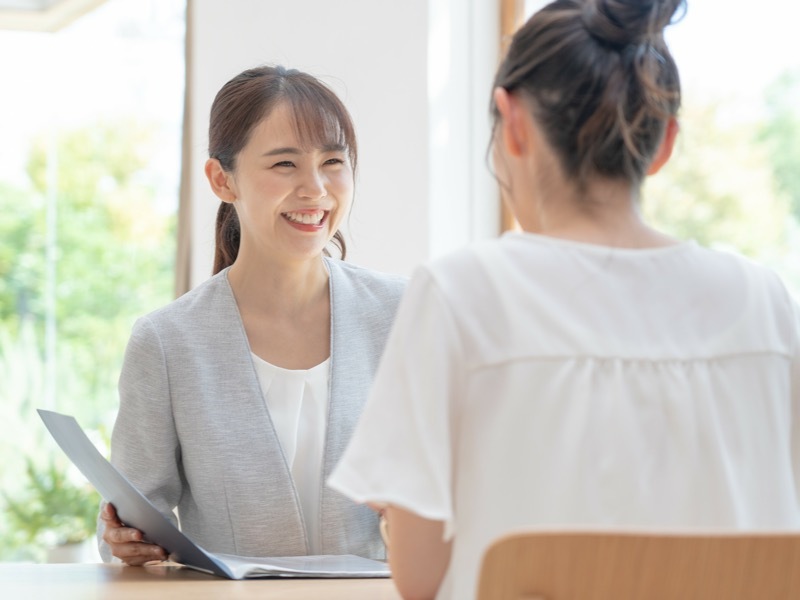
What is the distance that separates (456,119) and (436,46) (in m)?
0.26

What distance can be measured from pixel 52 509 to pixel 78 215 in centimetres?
127

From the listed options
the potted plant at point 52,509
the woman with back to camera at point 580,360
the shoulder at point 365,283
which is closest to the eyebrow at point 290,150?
the shoulder at point 365,283

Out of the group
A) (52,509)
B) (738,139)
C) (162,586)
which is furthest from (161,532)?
(52,509)

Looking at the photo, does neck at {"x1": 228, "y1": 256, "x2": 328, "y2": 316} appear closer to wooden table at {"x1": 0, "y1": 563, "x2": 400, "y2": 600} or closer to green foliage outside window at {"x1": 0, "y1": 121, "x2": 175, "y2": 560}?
wooden table at {"x1": 0, "y1": 563, "x2": 400, "y2": 600}

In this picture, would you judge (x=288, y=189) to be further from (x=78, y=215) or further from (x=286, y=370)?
(x=78, y=215)

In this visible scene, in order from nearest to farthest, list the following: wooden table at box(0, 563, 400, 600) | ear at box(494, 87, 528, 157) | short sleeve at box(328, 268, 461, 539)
→ short sleeve at box(328, 268, 461, 539)
ear at box(494, 87, 528, 157)
wooden table at box(0, 563, 400, 600)

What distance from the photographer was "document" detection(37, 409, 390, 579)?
1.40 m

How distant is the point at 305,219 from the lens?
1.93 meters

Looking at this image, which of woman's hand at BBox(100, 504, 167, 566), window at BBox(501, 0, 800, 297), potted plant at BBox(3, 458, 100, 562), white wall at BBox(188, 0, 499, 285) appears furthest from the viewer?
potted plant at BBox(3, 458, 100, 562)

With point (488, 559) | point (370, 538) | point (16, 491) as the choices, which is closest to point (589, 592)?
point (488, 559)

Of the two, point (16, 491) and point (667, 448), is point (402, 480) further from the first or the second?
point (16, 491)

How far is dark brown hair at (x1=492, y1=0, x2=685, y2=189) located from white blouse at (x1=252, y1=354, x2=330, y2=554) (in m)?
0.89

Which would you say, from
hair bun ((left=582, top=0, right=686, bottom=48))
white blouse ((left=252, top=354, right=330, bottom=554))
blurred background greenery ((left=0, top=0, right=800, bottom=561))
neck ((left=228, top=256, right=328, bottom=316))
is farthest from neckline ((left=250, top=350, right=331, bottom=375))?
blurred background greenery ((left=0, top=0, right=800, bottom=561))

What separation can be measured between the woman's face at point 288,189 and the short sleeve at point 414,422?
930mm
